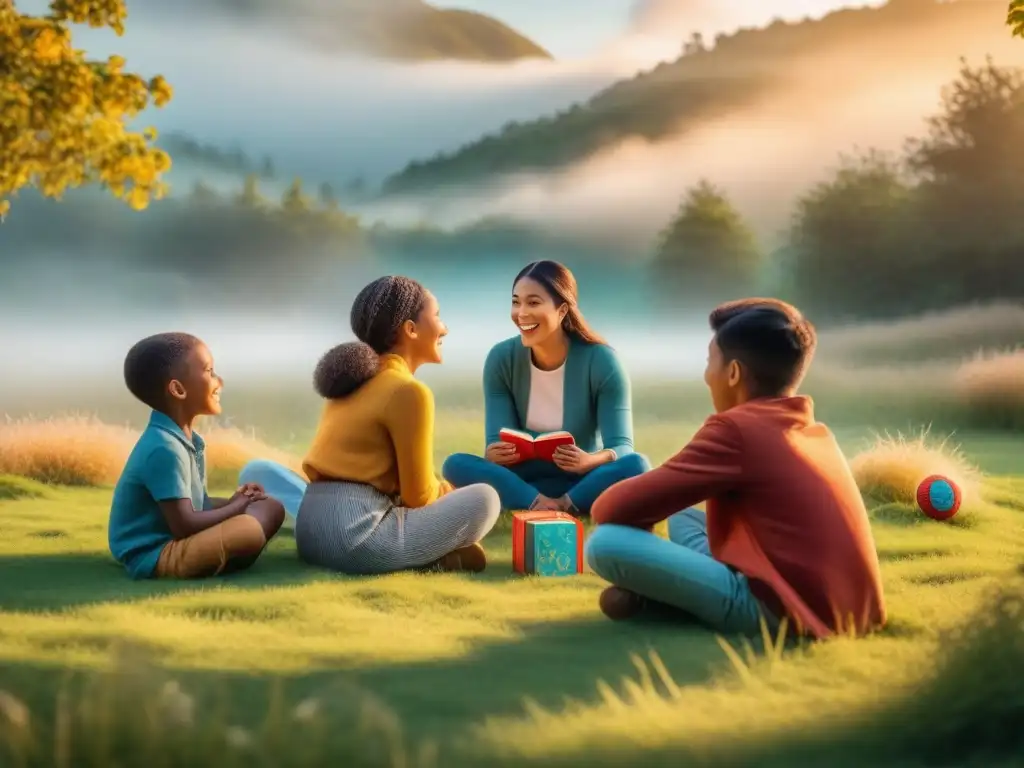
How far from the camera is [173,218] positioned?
10938mm

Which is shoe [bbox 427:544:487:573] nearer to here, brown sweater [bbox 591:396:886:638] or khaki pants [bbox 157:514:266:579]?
khaki pants [bbox 157:514:266:579]

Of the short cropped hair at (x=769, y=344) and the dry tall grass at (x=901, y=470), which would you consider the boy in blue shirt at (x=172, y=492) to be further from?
the dry tall grass at (x=901, y=470)

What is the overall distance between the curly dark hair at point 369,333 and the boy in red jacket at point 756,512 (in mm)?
1526

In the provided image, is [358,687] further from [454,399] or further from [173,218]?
[173,218]

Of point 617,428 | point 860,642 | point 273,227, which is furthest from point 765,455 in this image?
point 273,227

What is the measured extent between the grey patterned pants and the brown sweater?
4.26 ft

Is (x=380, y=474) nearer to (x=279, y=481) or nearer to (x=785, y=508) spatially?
(x=279, y=481)

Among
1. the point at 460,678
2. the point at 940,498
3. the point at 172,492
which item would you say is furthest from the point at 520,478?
the point at 460,678

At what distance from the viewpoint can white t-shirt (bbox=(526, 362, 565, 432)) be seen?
21.8 feet

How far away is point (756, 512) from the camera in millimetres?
4102

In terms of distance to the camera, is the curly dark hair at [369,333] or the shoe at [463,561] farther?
the shoe at [463,561]

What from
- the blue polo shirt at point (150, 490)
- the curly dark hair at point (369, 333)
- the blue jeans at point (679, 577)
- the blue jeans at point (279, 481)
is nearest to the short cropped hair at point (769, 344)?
the blue jeans at point (679, 577)

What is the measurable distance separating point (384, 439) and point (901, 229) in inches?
371

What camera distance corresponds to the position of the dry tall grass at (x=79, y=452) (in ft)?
26.9
